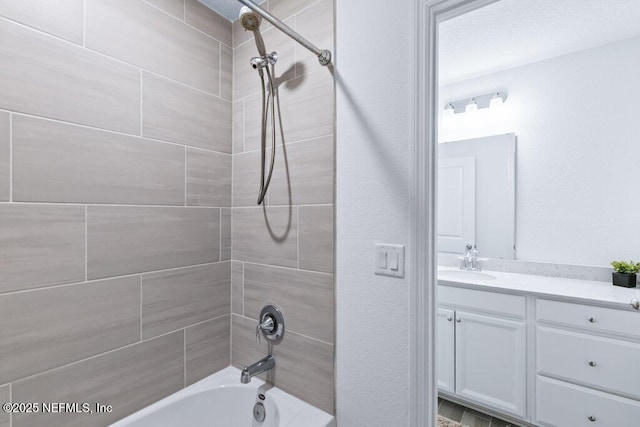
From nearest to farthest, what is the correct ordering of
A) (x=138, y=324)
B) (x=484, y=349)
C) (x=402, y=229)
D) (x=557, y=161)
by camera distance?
(x=402, y=229) < (x=138, y=324) < (x=484, y=349) < (x=557, y=161)

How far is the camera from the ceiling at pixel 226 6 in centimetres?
137

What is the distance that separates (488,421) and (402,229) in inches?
74.3

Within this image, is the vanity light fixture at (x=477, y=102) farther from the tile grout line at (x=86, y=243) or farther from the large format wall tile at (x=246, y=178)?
the tile grout line at (x=86, y=243)

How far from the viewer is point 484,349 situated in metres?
1.98

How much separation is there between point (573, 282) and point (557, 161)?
874 mm

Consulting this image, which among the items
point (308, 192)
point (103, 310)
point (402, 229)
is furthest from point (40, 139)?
point (402, 229)

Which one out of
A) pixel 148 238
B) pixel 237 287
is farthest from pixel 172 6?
pixel 237 287

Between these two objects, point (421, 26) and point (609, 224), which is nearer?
point (421, 26)

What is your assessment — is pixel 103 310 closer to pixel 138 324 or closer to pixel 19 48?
pixel 138 324

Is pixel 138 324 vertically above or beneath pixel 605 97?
beneath

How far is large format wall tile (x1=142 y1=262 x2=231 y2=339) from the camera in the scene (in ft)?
3.94

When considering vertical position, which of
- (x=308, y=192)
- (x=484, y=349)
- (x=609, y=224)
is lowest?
(x=484, y=349)

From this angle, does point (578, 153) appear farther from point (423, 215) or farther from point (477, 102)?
point (423, 215)

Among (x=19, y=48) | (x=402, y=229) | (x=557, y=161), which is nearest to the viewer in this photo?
(x=19, y=48)
